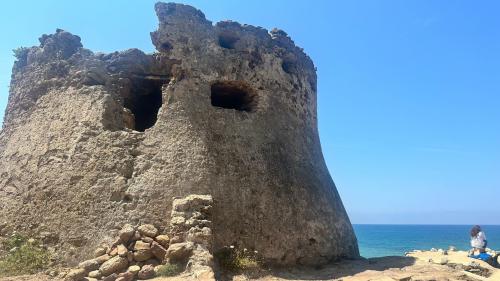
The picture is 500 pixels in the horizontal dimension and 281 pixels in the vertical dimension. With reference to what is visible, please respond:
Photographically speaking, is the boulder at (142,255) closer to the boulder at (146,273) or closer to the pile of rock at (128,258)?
the pile of rock at (128,258)

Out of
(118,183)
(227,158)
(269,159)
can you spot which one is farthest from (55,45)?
(269,159)

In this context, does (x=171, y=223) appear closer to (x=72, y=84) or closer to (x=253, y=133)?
(x=253, y=133)

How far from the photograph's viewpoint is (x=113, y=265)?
22.7ft

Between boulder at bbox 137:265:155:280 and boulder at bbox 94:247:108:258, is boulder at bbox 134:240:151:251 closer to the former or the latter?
boulder at bbox 137:265:155:280

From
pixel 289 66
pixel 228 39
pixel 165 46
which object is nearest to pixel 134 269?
pixel 165 46

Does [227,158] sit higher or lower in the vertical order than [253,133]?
lower

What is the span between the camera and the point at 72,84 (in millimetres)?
9625

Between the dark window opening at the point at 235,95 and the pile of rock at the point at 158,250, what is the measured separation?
318 cm

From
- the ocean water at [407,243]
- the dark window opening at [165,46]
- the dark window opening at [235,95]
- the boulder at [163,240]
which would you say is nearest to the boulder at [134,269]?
the boulder at [163,240]

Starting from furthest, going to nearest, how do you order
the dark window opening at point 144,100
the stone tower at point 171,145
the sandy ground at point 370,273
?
the dark window opening at point 144,100 → the stone tower at point 171,145 → the sandy ground at point 370,273

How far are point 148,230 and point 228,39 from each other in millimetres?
5084

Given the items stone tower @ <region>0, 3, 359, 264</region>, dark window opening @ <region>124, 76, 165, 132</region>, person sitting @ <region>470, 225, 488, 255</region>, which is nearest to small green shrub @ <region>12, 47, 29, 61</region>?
stone tower @ <region>0, 3, 359, 264</region>

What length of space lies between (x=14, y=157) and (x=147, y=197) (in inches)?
137

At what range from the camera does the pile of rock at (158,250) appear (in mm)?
6840
